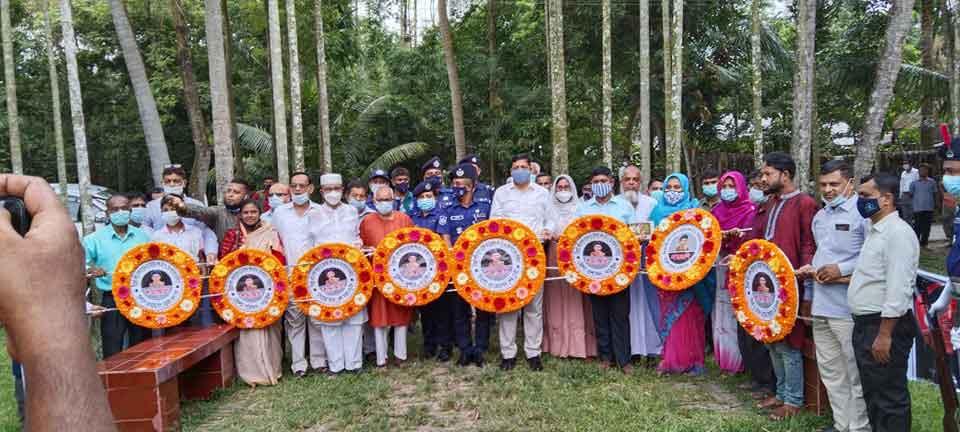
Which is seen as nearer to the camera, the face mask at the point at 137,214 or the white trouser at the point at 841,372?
the white trouser at the point at 841,372

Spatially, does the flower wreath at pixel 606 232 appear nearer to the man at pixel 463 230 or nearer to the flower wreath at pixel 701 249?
the flower wreath at pixel 701 249

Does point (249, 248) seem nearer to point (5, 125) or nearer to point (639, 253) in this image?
point (639, 253)

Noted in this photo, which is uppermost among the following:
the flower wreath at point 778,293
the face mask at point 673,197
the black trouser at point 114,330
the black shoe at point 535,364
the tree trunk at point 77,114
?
the tree trunk at point 77,114

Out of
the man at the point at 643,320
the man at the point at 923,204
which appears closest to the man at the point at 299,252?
the man at the point at 643,320

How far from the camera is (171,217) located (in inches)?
263

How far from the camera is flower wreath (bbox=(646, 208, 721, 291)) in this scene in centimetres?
601

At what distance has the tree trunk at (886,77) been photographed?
9.15m

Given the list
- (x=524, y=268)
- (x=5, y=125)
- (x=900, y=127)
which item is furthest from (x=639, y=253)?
(x=900, y=127)

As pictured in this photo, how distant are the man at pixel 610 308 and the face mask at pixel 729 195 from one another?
948 millimetres

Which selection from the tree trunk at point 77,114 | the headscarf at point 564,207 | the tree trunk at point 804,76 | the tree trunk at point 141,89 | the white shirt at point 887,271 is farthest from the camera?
the tree trunk at point 804,76

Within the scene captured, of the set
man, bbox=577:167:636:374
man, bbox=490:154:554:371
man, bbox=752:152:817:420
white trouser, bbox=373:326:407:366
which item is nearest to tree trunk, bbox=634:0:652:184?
man, bbox=577:167:636:374

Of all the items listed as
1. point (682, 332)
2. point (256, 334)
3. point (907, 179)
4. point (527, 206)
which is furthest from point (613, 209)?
point (907, 179)

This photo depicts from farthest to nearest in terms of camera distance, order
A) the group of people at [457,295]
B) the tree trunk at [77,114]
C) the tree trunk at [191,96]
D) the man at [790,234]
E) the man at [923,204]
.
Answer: the man at [923,204] → the tree trunk at [191,96] → the tree trunk at [77,114] → the group of people at [457,295] → the man at [790,234]

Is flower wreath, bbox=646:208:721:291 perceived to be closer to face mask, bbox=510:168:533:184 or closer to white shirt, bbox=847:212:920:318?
face mask, bbox=510:168:533:184
